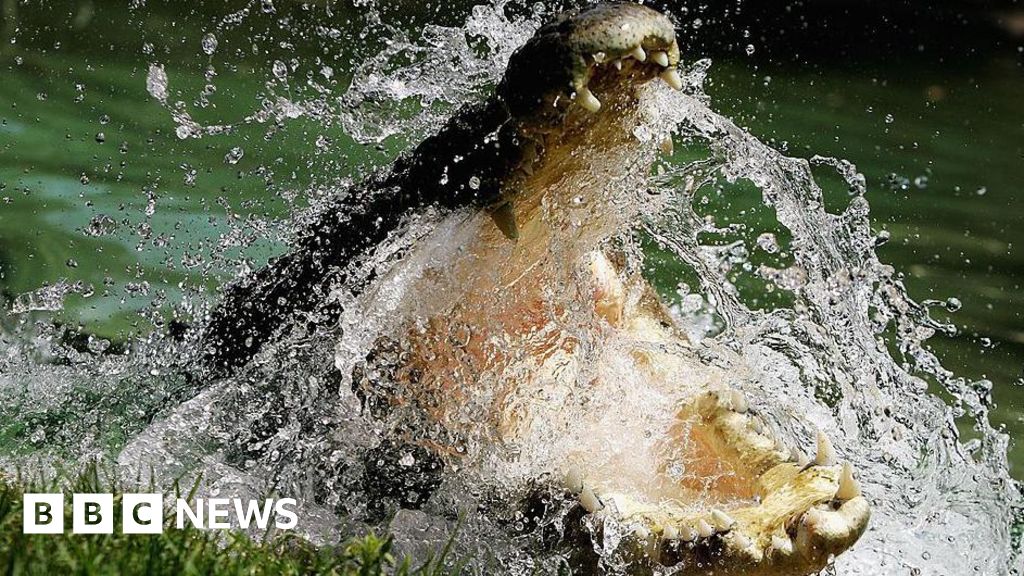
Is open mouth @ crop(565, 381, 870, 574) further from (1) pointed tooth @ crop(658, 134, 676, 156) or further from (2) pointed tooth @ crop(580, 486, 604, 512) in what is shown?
(1) pointed tooth @ crop(658, 134, 676, 156)

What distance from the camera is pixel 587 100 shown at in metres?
2.11

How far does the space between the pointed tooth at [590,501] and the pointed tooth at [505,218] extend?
52cm

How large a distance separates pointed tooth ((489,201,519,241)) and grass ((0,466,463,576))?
650 mm

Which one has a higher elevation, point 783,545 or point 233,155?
point 233,155

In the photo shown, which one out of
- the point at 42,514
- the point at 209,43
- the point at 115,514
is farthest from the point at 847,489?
the point at 209,43

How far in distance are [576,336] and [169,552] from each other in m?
1.02

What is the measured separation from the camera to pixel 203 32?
25.8ft

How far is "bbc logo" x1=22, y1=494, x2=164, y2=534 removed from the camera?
1983 millimetres

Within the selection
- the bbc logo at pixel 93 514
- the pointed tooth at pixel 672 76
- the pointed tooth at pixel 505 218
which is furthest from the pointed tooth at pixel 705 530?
the bbc logo at pixel 93 514

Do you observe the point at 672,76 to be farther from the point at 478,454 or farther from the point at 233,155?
the point at 233,155

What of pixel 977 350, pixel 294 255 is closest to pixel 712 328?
pixel 977 350

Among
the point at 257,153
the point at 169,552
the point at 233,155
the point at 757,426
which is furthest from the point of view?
the point at 257,153

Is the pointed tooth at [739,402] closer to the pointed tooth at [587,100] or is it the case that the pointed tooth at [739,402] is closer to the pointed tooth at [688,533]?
the pointed tooth at [688,533]

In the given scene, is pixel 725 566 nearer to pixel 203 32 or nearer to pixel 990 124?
pixel 990 124
